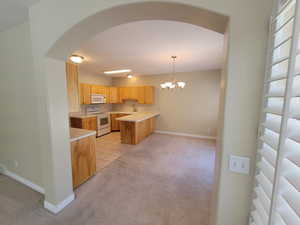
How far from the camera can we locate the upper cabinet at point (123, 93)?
5091 millimetres

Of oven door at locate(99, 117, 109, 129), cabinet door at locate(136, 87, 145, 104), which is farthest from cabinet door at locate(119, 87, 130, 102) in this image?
oven door at locate(99, 117, 109, 129)

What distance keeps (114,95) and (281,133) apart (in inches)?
239

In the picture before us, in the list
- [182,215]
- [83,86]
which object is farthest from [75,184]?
[83,86]

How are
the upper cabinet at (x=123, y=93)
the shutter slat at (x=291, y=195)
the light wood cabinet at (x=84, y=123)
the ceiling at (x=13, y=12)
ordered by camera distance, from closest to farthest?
the shutter slat at (x=291, y=195) → the ceiling at (x=13, y=12) → the light wood cabinet at (x=84, y=123) → the upper cabinet at (x=123, y=93)

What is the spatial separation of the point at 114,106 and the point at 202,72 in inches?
184

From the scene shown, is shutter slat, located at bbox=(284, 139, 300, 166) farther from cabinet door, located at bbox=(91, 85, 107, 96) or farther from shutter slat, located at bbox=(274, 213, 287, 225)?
cabinet door, located at bbox=(91, 85, 107, 96)

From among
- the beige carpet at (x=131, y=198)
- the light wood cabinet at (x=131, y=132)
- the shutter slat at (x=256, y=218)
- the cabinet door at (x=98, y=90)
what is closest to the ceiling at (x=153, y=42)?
the cabinet door at (x=98, y=90)

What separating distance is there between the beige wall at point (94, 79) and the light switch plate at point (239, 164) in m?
5.38

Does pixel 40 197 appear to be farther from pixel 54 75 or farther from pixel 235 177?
pixel 235 177

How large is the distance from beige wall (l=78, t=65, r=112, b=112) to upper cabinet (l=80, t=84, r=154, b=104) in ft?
1.60

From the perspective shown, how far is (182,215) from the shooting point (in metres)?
1.69

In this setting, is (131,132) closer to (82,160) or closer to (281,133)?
(82,160)

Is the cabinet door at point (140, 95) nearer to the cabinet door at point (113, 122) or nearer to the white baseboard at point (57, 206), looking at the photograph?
the cabinet door at point (113, 122)

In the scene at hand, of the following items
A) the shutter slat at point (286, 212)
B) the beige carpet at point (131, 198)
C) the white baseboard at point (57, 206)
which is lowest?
the beige carpet at point (131, 198)
